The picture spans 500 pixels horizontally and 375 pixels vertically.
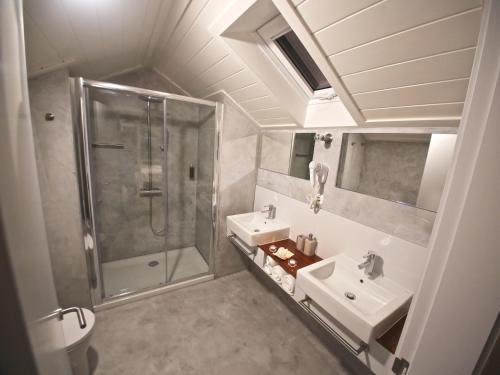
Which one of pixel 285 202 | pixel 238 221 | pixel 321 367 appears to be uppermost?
pixel 285 202

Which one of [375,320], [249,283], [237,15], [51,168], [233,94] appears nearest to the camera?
[375,320]

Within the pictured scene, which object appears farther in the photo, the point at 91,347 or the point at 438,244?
the point at 91,347

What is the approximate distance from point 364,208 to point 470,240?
1.07m

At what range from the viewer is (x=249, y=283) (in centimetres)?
245

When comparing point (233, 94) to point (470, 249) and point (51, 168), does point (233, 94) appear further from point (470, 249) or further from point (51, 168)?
point (470, 249)

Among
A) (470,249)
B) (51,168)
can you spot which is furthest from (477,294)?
(51,168)

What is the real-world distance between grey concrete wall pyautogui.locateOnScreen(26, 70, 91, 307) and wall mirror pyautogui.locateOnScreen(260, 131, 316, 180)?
172 cm

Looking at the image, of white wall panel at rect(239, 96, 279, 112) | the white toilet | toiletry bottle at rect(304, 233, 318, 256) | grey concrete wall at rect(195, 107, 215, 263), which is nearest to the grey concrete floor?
the white toilet

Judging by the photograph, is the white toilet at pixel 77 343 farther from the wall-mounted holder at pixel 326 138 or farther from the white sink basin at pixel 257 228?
the wall-mounted holder at pixel 326 138

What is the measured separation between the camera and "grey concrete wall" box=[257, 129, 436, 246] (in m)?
1.18

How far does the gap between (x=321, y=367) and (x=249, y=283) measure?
106cm

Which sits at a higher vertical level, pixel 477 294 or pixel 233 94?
pixel 233 94

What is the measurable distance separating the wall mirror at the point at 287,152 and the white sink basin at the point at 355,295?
2.69 feet

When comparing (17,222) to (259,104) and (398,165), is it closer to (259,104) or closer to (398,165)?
(398,165)
